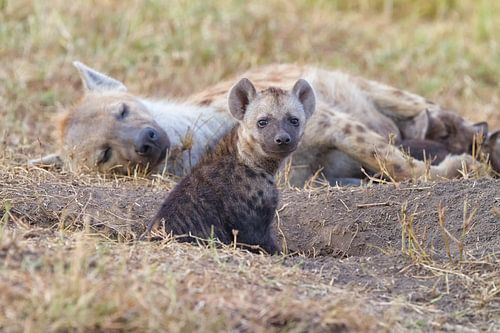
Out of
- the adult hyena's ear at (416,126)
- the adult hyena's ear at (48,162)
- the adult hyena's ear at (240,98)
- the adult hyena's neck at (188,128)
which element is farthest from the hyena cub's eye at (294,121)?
the adult hyena's ear at (416,126)

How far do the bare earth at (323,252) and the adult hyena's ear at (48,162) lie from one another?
0.72ft

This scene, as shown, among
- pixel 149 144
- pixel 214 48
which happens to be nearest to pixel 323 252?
pixel 149 144

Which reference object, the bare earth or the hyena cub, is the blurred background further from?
the hyena cub

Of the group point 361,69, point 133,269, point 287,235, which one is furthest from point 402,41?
point 133,269

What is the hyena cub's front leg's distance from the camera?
19.1 feet

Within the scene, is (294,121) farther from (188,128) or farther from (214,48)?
(214,48)

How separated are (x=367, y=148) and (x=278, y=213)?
1.13 meters

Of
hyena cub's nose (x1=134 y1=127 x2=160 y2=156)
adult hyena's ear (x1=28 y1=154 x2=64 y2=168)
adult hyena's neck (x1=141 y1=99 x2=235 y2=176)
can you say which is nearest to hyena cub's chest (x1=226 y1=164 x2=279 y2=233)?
hyena cub's nose (x1=134 y1=127 x2=160 y2=156)

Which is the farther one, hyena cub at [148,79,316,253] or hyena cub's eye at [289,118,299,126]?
hyena cub's eye at [289,118,299,126]

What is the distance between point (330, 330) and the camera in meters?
3.07

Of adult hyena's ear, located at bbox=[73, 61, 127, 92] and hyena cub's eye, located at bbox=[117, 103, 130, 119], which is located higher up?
adult hyena's ear, located at bbox=[73, 61, 127, 92]

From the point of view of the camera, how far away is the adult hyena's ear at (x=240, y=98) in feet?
15.4

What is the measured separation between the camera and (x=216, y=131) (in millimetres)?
6293

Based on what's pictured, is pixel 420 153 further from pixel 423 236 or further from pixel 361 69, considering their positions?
pixel 361 69
